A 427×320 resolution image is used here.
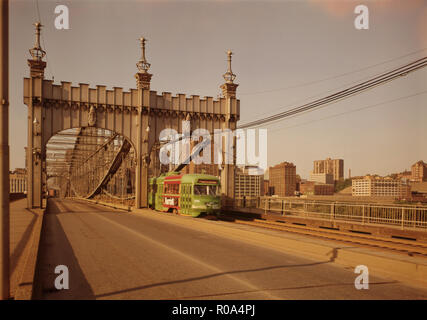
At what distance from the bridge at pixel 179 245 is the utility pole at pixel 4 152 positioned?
1.73ft

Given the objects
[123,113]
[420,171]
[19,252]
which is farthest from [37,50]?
[420,171]

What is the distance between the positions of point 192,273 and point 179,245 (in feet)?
15.6

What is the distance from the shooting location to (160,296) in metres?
7.19

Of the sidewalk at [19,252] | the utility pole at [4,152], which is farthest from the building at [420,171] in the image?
the utility pole at [4,152]

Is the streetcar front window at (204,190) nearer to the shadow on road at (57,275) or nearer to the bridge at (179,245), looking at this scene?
the bridge at (179,245)

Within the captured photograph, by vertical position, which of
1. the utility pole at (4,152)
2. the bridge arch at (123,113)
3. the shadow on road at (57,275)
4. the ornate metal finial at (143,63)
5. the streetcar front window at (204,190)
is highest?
the ornate metal finial at (143,63)

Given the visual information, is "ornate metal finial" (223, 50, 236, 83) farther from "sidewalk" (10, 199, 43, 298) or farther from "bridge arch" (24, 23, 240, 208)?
"sidewalk" (10, 199, 43, 298)

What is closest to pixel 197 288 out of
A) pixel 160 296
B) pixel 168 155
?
pixel 160 296

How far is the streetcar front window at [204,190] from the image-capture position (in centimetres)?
2540

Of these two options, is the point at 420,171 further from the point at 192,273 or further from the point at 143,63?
the point at 192,273

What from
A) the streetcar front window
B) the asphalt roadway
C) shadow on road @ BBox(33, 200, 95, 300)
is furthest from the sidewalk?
the streetcar front window

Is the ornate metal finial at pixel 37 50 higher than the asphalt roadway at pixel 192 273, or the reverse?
the ornate metal finial at pixel 37 50

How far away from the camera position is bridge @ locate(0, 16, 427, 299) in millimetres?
7879
